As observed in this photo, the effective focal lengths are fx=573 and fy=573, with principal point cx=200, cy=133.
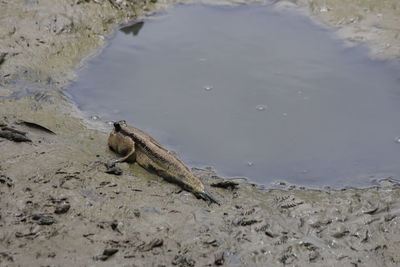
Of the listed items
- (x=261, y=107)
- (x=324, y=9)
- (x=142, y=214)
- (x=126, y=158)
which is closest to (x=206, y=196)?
(x=142, y=214)

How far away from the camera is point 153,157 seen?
495 cm

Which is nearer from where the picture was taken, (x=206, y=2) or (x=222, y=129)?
(x=222, y=129)

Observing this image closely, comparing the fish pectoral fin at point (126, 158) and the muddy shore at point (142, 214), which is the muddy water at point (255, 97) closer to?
the muddy shore at point (142, 214)

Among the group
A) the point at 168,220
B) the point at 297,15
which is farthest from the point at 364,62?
the point at 168,220

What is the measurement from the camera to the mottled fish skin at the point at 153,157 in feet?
15.5

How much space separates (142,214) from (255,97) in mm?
2473

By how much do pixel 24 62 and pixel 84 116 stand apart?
1.34 meters

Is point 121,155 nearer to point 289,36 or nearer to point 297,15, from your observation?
point 289,36

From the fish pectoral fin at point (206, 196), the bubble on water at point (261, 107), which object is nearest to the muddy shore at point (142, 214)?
the fish pectoral fin at point (206, 196)

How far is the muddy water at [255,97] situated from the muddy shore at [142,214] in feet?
1.14

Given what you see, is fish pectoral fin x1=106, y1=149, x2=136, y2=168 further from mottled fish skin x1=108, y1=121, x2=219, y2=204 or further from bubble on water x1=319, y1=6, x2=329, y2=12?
bubble on water x1=319, y1=6, x2=329, y2=12

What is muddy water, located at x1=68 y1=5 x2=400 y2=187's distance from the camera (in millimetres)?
5438

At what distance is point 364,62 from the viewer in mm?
7320

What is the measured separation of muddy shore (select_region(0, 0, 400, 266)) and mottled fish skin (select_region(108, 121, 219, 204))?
77 millimetres
